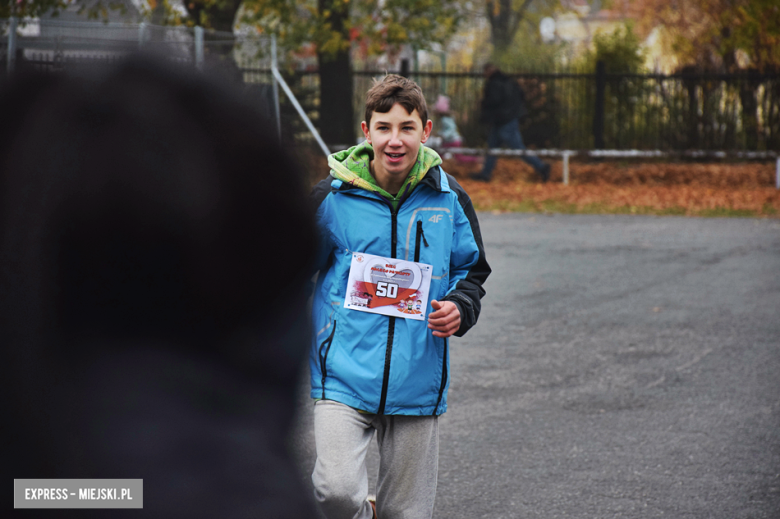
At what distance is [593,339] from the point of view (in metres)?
5.90

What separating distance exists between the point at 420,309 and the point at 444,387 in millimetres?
243

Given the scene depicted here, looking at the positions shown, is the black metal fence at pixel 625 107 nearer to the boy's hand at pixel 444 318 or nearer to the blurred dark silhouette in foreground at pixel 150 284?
the boy's hand at pixel 444 318

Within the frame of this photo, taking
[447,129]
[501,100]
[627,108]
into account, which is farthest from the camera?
[447,129]

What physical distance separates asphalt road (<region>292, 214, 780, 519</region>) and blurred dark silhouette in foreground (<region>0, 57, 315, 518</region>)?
5.2 inches

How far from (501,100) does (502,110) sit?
18 centimetres

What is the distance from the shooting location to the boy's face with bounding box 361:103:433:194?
2570 millimetres

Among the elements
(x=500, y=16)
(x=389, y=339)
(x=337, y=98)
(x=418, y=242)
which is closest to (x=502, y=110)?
(x=337, y=98)

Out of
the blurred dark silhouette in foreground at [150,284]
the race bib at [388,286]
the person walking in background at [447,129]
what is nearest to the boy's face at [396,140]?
the race bib at [388,286]

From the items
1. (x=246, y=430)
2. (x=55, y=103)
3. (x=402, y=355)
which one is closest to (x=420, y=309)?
(x=402, y=355)

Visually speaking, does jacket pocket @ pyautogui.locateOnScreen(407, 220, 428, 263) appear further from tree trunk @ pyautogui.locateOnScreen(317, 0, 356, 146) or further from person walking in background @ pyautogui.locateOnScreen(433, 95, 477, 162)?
person walking in background @ pyautogui.locateOnScreen(433, 95, 477, 162)

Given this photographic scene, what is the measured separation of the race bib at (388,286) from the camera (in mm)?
2529

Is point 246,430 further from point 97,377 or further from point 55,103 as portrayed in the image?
point 55,103

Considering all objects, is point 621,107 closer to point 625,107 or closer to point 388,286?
point 625,107

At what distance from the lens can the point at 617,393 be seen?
4805mm
